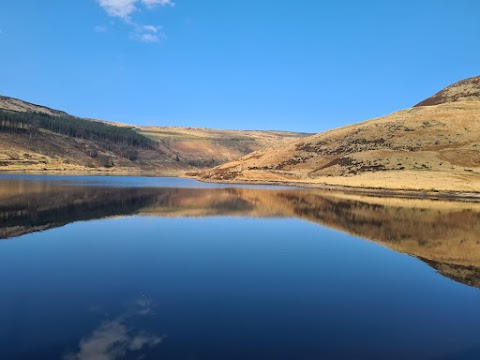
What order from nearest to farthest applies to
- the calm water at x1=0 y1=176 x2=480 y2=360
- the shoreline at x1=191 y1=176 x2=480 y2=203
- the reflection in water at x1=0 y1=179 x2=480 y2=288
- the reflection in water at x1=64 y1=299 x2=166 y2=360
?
the reflection in water at x1=64 y1=299 x2=166 y2=360
the calm water at x1=0 y1=176 x2=480 y2=360
the reflection in water at x1=0 y1=179 x2=480 y2=288
the shoreline at x1=191 y1=176 x2=480 y2=203

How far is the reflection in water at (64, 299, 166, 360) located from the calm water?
0.20 feet

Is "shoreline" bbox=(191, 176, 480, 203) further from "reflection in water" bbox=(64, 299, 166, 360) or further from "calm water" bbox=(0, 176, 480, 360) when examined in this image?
"reflection in water" bbox=(64, 299, 166, 360)

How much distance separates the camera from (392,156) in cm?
11000

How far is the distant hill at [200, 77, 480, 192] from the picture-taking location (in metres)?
92.1

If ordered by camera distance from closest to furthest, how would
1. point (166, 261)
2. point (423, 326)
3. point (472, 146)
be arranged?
point (423, 326)
point (166, 261)
point (472, 146)

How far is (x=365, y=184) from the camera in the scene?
91.7m

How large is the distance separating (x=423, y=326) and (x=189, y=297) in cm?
864

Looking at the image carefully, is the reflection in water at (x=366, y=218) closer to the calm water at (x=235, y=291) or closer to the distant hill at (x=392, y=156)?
Result: the calm water at (x=235, y=291)

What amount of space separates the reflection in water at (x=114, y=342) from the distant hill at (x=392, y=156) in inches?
2920

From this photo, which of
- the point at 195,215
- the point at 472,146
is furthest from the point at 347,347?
the point at 472,146

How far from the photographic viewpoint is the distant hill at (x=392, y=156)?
3627 inches

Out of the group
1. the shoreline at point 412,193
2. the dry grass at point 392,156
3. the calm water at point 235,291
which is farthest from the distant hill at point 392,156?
the calm water at point 235,291

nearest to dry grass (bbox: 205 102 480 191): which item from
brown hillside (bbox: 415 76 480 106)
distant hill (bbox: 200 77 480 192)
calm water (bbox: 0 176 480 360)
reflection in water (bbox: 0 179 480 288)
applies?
distant hill (bbox: 200 77 480 192)

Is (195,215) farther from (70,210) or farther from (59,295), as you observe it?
(59,295)
